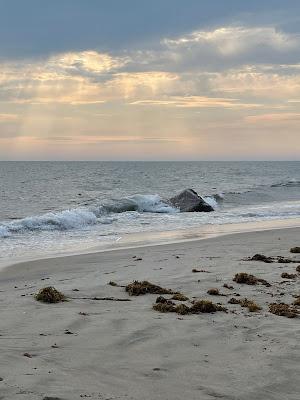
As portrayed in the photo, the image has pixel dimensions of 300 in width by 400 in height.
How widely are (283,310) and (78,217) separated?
15.7 meters

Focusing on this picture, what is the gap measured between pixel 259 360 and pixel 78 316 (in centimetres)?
252

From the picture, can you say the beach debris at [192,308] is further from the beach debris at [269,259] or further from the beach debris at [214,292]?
the beach debris at [269,259]

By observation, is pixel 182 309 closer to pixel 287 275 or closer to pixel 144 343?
pixel 144 343

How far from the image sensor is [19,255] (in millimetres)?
12945

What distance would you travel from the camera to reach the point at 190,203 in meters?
27.5

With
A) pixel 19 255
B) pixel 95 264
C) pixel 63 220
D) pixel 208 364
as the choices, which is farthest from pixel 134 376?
pixel 63 220

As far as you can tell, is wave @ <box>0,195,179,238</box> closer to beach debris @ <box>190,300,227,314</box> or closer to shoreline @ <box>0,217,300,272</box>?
shoreline @ <box>0,217,300,272</box>

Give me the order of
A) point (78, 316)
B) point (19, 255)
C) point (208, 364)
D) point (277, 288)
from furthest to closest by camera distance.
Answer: point (19, 255)
point (277, 288)
point (78, 316)
point (208, 364)

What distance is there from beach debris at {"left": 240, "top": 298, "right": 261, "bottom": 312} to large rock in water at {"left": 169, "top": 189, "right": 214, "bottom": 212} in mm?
19879

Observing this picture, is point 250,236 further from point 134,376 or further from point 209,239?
point 134,376

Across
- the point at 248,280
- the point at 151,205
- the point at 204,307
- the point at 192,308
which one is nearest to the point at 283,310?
the point at 204,307

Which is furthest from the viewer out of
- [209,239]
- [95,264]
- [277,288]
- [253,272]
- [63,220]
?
[63,220]

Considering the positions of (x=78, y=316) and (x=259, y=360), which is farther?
(x=78, y=316)

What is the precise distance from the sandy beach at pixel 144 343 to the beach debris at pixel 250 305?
109 millimetres
